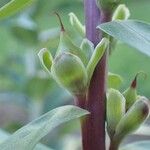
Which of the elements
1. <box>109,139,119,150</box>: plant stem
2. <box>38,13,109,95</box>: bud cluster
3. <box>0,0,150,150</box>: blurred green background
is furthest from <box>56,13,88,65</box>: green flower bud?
<box>0,0,150,150</box>: blurred green background

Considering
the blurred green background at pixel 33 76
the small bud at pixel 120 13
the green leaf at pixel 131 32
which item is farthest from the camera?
the blurred green background at pixel 33 76

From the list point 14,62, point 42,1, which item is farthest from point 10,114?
point 42,1

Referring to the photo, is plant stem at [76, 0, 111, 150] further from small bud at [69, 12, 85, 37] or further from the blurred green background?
the blurred green background

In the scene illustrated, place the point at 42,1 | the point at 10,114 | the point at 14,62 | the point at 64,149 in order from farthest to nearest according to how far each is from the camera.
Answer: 1. the point at 10,114
2. the point at 14,62
3. the point at 42,1
4. the point at 64,149

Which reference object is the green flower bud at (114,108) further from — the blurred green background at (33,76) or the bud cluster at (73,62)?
the blurred green background at (33,76)

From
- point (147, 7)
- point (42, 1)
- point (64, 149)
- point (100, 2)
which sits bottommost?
point (147, 7)

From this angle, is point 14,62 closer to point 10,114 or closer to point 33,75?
point 33,75

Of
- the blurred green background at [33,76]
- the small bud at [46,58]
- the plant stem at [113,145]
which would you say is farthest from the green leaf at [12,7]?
the blurred green background at [33,76]
